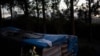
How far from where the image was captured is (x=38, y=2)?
26109 millimetres

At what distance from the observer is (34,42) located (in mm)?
8773

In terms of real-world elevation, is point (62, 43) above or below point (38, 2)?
below

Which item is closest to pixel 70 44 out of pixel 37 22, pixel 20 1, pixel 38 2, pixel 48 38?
pixel 48 38

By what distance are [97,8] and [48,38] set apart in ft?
59.2

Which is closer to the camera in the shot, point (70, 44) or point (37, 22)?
point (70, 44)

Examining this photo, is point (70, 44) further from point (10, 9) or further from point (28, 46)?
point (10, 9)

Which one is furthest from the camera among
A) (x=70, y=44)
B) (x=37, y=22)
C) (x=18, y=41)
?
(x=37, y=22)

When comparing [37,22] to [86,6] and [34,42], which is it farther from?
[34,42]

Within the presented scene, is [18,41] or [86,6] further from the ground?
[86,6]

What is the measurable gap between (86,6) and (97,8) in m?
1.13

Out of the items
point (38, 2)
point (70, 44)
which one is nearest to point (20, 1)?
point (38, 2)

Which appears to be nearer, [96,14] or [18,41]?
[18,41]

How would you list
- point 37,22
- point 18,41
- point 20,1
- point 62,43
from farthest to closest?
point 37,22 < point 20,1 < point 62,43 < point 18,41

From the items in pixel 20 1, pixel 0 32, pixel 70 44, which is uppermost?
pixel 20 1
